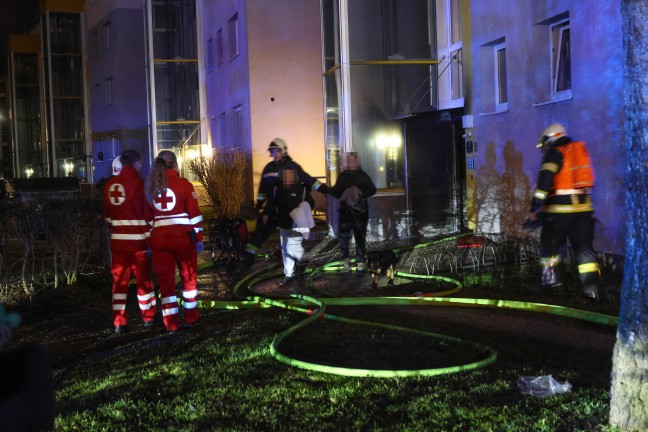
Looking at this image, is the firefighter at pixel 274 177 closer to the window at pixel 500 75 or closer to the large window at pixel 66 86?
the window at pixel 500 75

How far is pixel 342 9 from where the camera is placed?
1598 cm

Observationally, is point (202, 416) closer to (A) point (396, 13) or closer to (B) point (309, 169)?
(A) point (396, 13)

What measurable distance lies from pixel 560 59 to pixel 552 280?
412cm

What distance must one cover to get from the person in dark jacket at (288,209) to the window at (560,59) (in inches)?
159

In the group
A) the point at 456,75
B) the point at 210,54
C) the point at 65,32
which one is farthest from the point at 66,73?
the point at 456,75

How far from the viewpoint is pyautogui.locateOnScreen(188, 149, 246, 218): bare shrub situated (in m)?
22.4

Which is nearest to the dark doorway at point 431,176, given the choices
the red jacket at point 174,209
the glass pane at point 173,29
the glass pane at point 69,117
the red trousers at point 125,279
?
the red trousers at point 125,279

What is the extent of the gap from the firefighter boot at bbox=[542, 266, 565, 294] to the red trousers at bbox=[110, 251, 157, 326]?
435 centimetres

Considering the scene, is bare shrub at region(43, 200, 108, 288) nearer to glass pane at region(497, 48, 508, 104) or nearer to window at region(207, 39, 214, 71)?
glass pane at region(497, 48, 508, 104)

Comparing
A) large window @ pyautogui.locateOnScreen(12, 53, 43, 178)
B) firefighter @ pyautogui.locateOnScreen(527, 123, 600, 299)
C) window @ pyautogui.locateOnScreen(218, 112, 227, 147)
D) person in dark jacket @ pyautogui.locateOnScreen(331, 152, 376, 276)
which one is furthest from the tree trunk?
large window @ pyautogui.locateOnScreen(12, 53, 43, 178)

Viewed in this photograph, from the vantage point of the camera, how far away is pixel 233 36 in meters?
25.5

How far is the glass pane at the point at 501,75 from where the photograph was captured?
13.6 metres

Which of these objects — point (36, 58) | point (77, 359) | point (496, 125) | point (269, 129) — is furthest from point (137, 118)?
point (77, 359)

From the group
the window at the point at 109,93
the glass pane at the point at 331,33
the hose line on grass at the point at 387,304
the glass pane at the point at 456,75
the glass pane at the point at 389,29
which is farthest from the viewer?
the window at the point at 109,93
